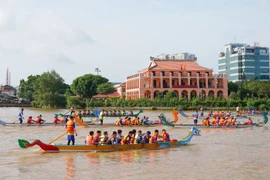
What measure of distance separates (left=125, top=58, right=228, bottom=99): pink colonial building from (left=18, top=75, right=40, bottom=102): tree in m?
37.6

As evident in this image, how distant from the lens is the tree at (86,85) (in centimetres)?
9219

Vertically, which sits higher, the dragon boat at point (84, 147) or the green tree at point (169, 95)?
the green tree at point (169, 95)

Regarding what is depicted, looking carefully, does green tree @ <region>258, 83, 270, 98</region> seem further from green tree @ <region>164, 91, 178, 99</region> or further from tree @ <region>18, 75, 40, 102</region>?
tree @ <region>18, 75, 40, 102</region>

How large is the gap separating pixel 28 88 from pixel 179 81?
49.7 meters

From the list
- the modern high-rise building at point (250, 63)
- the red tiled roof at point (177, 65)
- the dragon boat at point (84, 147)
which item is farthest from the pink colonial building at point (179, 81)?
the dragon boat at point (84, 147)

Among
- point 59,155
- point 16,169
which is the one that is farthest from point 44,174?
point 59,155

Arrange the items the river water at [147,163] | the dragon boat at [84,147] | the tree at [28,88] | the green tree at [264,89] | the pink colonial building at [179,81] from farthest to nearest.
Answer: the tree at [28,88] < the green tree at [264,89] < the pink colonial building at [179,81] < the dragon boat at [84,147] < the river water at [147,163]

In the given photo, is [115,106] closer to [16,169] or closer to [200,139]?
[200,139]

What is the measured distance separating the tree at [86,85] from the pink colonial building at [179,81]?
1258 cm

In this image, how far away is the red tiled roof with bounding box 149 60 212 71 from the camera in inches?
3282

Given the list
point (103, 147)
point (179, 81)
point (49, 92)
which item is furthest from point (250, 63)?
point (103, 147)

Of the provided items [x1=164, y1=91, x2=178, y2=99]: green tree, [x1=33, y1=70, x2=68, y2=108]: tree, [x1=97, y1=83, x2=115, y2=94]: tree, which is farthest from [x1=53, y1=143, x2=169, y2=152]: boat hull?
[x1=97, y1=83, x2=115, y2=94]: tree

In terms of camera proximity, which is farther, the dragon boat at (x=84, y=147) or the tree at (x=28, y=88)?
the tree at (x=28, y=88)

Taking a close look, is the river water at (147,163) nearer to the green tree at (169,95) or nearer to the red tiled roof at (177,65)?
the green tree at (169,95)
